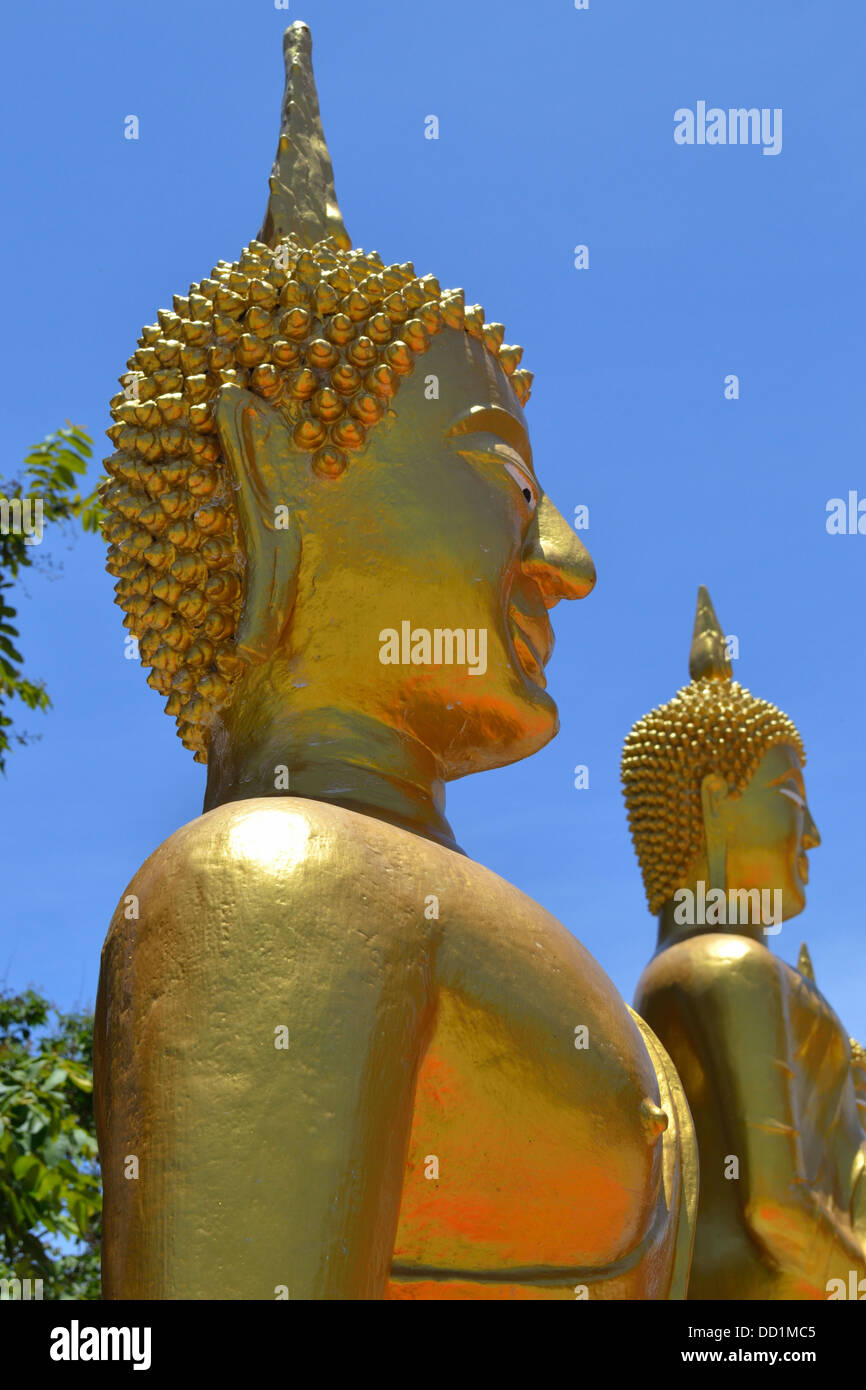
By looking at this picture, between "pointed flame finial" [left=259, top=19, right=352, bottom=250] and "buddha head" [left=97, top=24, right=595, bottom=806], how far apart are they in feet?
0.78

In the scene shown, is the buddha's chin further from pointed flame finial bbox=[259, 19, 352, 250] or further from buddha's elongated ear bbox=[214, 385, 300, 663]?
pointed flame finial bbox=[259, 19, 352, 250]

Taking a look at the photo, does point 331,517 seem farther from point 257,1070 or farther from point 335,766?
point 257,1070

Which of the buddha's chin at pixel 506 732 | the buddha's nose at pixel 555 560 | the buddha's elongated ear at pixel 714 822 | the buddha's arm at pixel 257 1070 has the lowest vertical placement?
the buddha's arm at pixel 257 1070

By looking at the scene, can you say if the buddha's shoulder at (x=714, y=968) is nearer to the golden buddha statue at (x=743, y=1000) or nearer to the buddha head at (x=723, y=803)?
the golden buddha statue at (x=743, y=1000)

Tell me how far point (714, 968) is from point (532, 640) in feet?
5.54

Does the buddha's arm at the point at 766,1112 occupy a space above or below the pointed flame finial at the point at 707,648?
below

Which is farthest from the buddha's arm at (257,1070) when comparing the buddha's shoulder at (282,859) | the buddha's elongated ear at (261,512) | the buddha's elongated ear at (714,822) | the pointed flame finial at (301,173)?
the buddha's elongated ear at (714,822)

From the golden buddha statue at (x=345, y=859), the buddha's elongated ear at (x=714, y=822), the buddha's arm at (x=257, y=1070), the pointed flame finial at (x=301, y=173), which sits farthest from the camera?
the buddha's elongated ear at (x=714, y=822)

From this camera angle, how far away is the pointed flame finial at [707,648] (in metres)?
6.75

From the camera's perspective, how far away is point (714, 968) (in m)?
5.47
